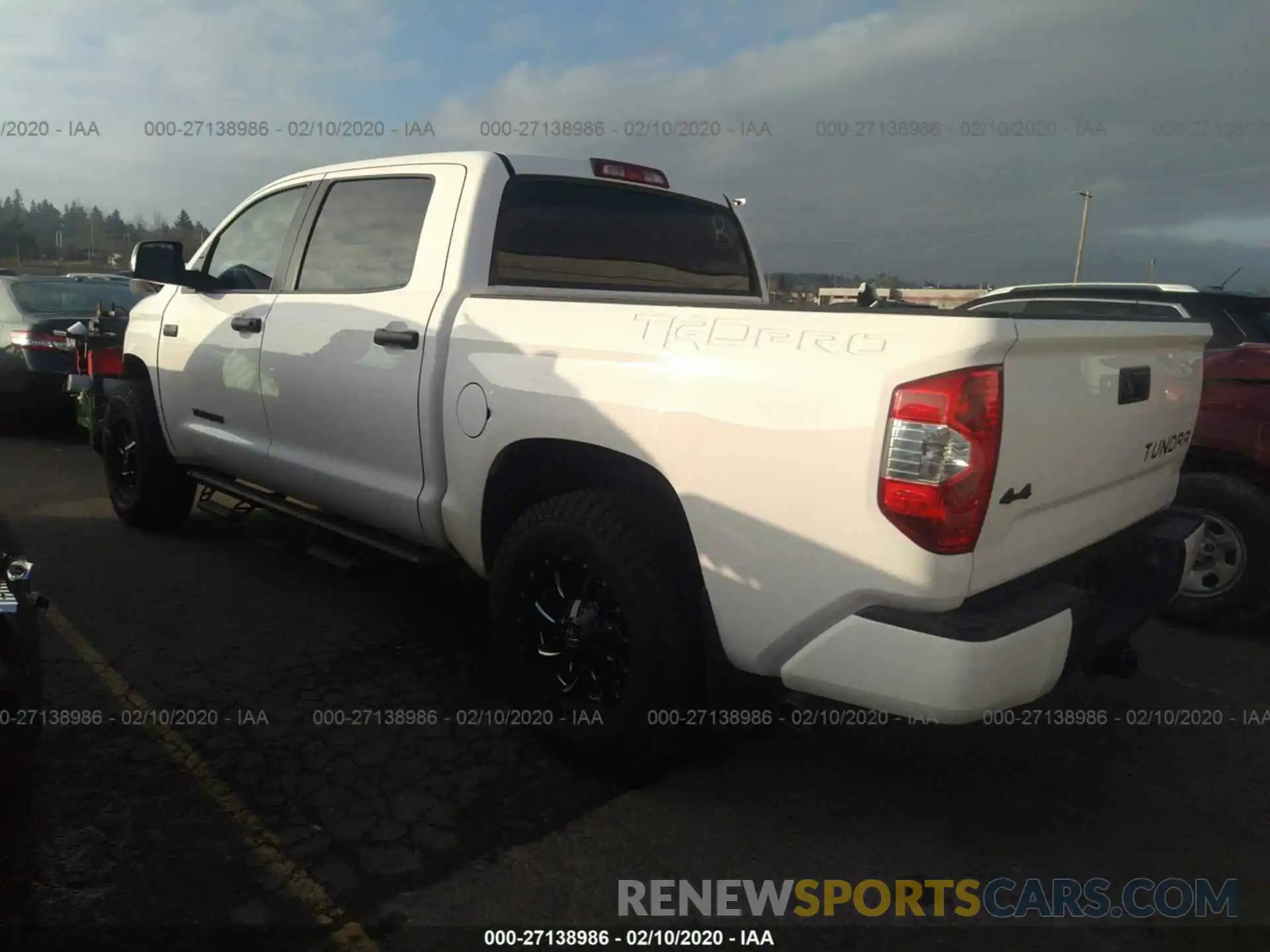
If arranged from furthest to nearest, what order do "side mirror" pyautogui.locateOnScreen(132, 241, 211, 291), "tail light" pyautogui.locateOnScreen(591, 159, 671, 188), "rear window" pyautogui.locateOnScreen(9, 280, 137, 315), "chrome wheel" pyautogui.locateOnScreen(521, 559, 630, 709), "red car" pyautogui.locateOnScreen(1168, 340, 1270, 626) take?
1. "rear window" pyautogui.locateOnScreen(9, 280, 137, 315)
2. "side mirror" pyautogui.locateOnScreen(132, 241, 211, 291)
3. "red car" pyautogui.locateOnScreen(1168, 340, 1270, 626)
4. "tail light" pyautogui.locateOnScreen(591, 159, 671, 188)
5. "chrome wheel" pyautogui.locateOnScreen(521, 559, 630, 709)

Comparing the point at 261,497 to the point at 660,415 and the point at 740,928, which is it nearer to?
the point at 660,415

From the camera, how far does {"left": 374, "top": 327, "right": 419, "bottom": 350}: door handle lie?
3393 millimetres

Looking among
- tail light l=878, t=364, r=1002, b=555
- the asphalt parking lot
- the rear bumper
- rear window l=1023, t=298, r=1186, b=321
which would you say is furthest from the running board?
rear window l=1023, t=298, r=1186, b=321

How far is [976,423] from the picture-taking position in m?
2.16

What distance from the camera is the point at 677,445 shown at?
259 cm

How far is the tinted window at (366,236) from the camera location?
3.68 m

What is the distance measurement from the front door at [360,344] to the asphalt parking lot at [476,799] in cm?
71

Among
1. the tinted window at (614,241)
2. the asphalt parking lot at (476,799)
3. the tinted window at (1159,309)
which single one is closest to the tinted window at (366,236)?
the tinted window at (614,241)

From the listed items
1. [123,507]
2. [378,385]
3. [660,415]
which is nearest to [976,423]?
[660,415]

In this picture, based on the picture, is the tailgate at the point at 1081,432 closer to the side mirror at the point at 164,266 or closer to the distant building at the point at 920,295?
the distant building at the point at 920,295

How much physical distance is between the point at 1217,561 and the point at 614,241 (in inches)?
123

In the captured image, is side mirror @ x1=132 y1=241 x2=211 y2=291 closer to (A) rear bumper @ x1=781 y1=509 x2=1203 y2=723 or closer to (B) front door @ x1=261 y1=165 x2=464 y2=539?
(B) front door @ x1=261 y1=165 x2=464 y2=539

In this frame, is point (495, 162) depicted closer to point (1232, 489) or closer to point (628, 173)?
point (628, 173)

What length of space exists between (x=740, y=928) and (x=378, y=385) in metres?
2.24
